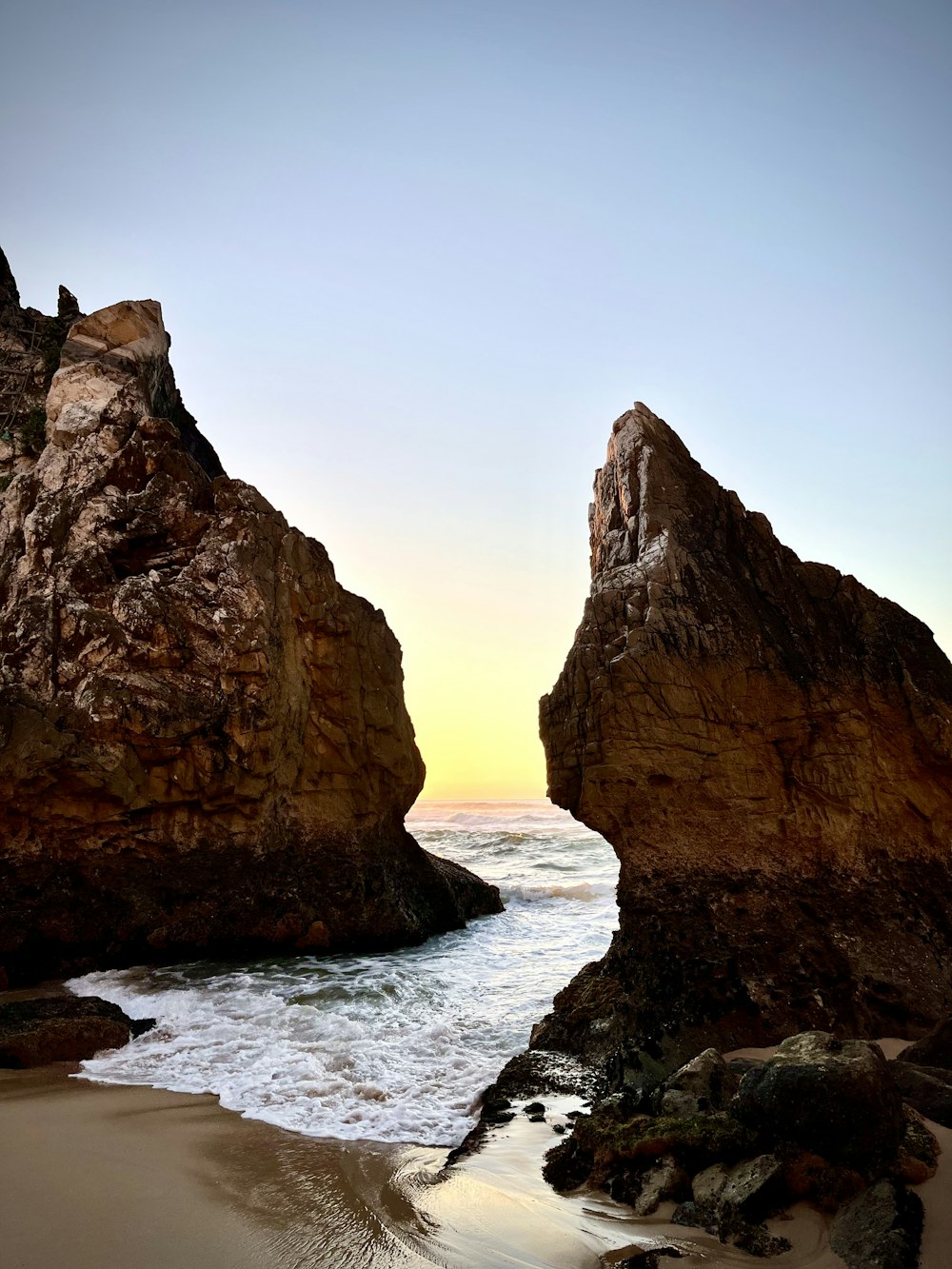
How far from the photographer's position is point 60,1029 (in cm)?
815

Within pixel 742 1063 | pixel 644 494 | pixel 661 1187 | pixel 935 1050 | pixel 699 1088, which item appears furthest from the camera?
pixel 644 494

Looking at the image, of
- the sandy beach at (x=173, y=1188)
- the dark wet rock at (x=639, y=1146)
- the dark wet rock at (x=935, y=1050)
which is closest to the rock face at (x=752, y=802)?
the dark wet rock at (x=935, y=1050)

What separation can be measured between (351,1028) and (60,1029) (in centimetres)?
320

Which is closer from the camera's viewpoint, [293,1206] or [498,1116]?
[293,1206]

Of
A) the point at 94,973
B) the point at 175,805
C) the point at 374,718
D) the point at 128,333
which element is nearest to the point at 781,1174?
the point at 94,973

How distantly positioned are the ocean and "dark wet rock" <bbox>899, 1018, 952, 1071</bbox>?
364 centimetres

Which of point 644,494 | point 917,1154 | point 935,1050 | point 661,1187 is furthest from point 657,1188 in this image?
point 644,494

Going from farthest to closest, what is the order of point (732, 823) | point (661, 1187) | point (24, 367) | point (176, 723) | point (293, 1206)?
point (24, 367), point (176, 723), point (732, 823), point (293, 1206), point (661, 1187)

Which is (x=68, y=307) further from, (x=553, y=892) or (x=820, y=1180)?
(x=820, y=1180)

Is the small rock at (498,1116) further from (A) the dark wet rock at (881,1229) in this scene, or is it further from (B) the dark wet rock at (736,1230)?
(A) the dark wet rock at (881,1229)

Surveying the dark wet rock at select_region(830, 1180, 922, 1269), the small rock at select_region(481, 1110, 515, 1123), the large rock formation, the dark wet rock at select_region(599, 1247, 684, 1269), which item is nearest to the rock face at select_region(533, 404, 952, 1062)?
the small rock at select_region(481, 1110, 515, 1123)

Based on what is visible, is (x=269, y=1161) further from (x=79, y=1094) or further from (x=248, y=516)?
(x=248, y=516)

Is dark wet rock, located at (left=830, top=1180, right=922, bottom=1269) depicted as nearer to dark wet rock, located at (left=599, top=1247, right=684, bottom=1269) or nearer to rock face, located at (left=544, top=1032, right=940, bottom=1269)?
rock face, located at (left=544, top=1032, right=940, bottom=1269)

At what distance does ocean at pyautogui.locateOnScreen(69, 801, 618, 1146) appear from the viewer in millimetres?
6754
